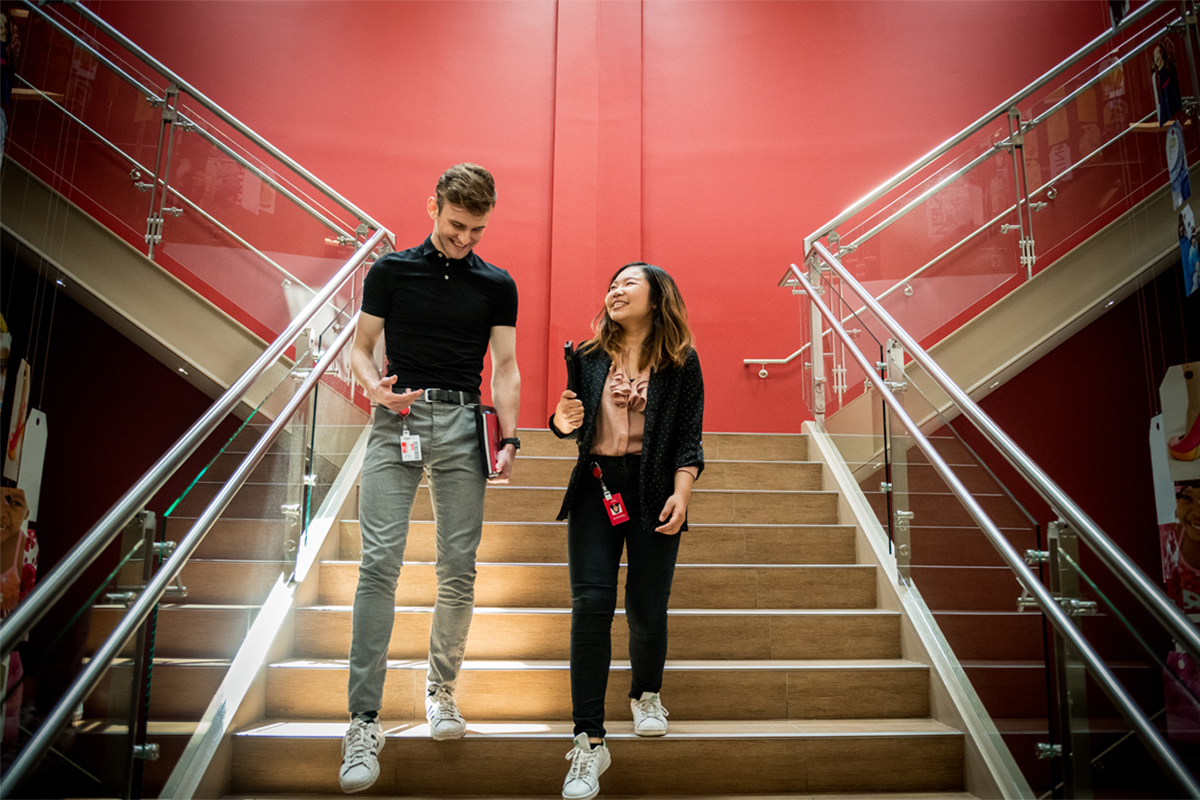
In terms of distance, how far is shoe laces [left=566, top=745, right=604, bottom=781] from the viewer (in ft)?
6.70

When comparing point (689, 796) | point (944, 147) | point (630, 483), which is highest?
point (944, 147)

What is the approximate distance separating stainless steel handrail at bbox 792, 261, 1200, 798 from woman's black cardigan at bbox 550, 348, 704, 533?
2.71ft

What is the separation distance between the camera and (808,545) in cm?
342

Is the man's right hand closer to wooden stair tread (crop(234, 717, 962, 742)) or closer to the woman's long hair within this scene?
the woman's long hair

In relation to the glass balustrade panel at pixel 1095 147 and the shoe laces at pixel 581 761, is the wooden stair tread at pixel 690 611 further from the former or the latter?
the glass balustrade panel at pixel 1095 147

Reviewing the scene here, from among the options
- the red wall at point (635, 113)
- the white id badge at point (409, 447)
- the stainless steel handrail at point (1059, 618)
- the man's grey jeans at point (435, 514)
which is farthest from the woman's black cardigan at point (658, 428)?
the red wall at point (635, 113)

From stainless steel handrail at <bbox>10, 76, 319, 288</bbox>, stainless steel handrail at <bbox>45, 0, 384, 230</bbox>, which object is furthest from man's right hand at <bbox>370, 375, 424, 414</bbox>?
stainless steel handrail at <bbox>45, 0, 384, 230</bbox>

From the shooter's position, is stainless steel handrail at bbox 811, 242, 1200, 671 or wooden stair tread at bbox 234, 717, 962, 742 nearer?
stainless steel handrail at bbox 811, 242, 1200, 671

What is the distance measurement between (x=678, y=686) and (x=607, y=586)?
0.60m

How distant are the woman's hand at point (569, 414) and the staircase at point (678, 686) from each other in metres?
0.79

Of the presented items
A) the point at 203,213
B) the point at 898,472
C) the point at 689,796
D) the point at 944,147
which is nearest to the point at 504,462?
the point at 689,796

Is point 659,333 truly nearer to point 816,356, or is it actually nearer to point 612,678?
point 612,678

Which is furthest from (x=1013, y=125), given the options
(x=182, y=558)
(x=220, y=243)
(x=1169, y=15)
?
(x=182, y=558)

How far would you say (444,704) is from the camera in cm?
225
